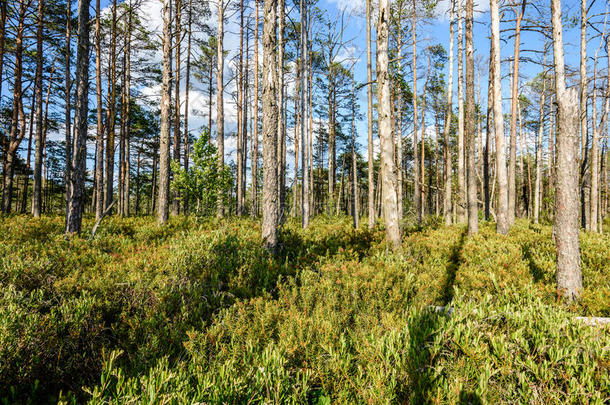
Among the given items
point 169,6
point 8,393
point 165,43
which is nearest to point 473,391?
point 8,393

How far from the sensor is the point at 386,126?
6613mm

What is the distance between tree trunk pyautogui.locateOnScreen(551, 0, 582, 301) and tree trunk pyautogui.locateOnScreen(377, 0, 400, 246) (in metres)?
2.91

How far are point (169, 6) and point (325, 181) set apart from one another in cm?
3077

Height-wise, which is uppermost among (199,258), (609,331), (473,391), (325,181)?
(325,181)

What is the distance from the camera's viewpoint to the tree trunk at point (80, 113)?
6.31 metres

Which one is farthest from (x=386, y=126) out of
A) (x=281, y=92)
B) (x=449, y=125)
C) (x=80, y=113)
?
(x=449, y=125)

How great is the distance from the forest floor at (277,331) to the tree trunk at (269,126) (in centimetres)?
66

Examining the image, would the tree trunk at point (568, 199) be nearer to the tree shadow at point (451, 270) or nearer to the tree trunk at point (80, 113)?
the tree shadow at point (451, 270)

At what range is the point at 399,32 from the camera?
15250 millimetres

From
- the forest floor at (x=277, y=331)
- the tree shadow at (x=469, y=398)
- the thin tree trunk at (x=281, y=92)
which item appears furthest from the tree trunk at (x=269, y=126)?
the tree shadow at (x=469, y=398)

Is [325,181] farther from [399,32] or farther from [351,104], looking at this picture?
[399,32]

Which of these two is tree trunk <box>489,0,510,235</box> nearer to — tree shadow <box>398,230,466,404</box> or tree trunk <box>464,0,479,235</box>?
tree trunk <box>464,0,479,235</box>

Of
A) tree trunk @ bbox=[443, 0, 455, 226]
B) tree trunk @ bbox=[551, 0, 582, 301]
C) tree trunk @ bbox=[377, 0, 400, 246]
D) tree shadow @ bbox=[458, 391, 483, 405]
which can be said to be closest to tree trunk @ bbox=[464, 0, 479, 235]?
tree trunk @ bbox=[443, 0, 455, 226]

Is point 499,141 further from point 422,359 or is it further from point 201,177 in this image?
point 201,177
